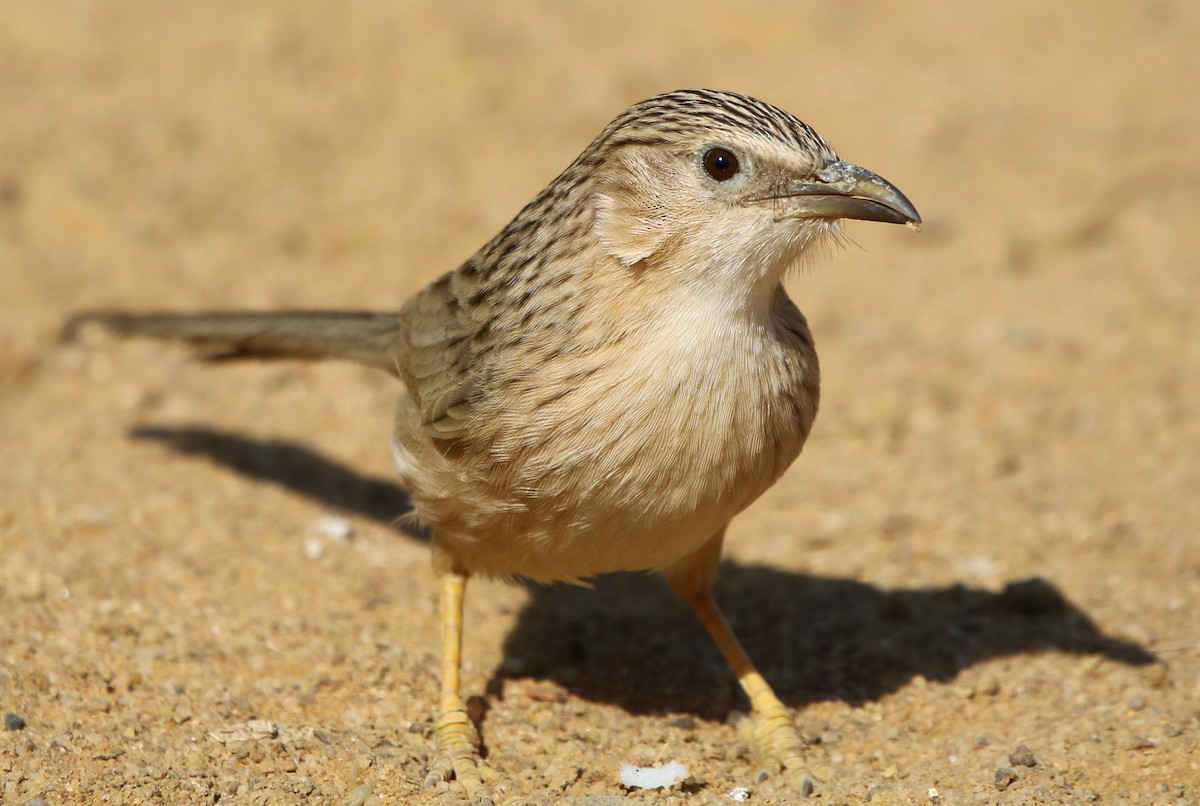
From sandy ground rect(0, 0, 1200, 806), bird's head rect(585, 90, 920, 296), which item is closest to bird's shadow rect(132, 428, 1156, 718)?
sandy ground rect(0, 0, 1200, 806)

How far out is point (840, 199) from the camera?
4.68m

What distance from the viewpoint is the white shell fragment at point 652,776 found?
500cm

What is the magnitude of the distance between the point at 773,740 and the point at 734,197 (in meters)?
2.31

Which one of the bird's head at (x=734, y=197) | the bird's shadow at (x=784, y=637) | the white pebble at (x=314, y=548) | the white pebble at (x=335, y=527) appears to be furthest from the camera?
the white pebble at (x=335, y=527)

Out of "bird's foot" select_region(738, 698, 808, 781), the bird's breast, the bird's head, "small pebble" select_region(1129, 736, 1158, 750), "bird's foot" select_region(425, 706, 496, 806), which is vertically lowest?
"bird's foot" select_region(425, 706, 496, 806)

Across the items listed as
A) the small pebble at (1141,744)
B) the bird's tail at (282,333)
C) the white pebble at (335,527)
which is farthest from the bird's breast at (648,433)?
the white pebble at (335,527)

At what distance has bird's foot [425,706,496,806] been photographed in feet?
16.3

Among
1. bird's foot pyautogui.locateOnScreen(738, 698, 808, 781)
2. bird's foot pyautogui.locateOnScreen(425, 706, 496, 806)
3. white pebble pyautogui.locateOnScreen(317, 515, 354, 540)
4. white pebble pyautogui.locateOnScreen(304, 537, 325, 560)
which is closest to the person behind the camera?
bird's foot pyautogui.locateOnScreen(425, 706, 496, 806)

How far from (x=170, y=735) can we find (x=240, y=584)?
1515 millimetres

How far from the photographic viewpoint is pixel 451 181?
35.2 feet

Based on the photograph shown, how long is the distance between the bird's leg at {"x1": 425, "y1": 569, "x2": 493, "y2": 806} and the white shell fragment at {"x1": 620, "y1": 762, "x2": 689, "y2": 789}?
0.55 m

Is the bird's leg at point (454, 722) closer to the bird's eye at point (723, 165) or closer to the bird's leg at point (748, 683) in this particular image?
the bird's leg at point (748, 683)

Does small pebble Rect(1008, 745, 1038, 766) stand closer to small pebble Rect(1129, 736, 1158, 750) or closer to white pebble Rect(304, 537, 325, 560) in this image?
small pebble Rect(1129, 736, 1158, 750)

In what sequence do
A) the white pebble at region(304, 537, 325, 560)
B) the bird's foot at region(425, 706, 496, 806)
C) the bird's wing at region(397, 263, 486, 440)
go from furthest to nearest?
the white pebble at region(304, 537, 325, 560) < the bird's wing at region(397, 263, 486, 440) < the bird's foot at region(425, 706, 496, 806)
